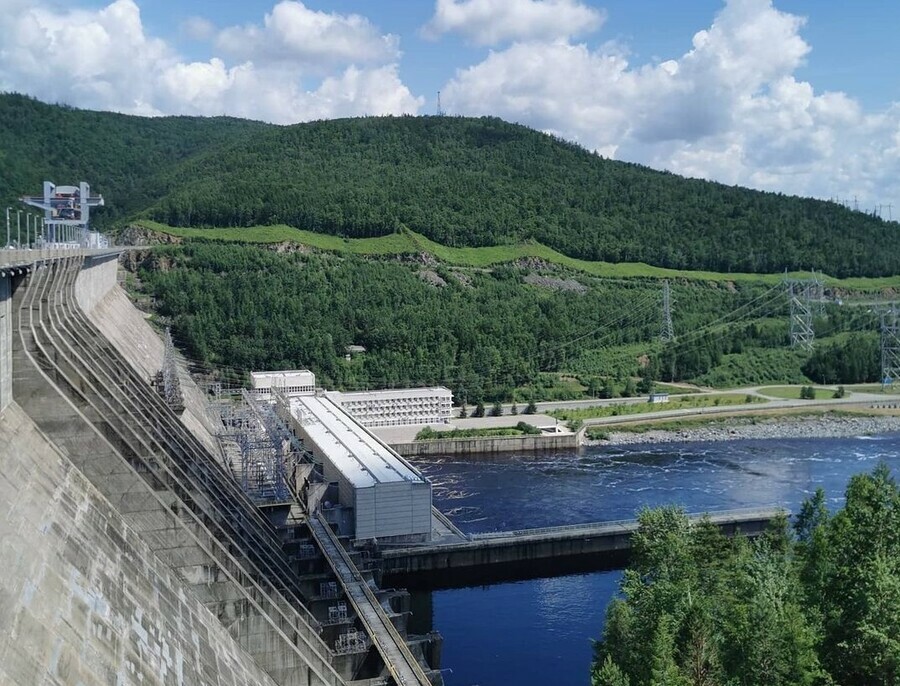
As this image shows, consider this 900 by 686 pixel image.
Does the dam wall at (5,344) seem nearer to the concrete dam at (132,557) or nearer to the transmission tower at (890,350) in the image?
the concrete dam at (132,557)

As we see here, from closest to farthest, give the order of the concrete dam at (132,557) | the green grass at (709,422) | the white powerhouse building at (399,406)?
the concrete dam at (132,557) < the white powerhouse building at (399,406) < the green grass at (709,422)

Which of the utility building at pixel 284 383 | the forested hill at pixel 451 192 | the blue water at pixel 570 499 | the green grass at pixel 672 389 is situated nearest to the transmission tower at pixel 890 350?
the green grass at pixel 672 389

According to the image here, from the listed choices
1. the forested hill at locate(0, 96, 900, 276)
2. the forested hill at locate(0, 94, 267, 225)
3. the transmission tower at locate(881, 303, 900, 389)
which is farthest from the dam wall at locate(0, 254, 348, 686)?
the forested hill at locate(0, 94, 267, 225)

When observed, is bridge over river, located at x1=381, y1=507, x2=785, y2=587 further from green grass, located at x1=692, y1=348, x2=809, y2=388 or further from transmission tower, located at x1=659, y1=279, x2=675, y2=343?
transmission tower, located at x1=659, y1=279, x2=675, y2=343

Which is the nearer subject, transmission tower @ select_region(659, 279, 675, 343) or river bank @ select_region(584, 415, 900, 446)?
river bank @ select_region(584, 415, 900, 446)

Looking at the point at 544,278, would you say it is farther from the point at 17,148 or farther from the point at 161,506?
the point at 161,506

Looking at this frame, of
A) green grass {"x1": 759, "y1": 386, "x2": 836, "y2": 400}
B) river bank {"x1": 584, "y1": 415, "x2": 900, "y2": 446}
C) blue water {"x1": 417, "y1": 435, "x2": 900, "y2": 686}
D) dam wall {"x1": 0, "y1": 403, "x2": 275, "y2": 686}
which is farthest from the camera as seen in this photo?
green grass {"x1": 759, "y1": 386, "x2": 836, "y2": 400}

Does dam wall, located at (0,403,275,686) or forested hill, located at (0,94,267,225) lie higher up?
forested hill, located at (0,94,267,225)
